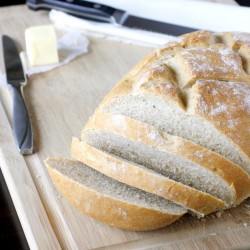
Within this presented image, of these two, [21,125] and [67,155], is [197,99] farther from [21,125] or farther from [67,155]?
[21,125]

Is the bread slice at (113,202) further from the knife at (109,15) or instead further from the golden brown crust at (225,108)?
the knife at (109,15)

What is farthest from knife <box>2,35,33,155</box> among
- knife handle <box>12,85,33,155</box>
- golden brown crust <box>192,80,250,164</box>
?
golden brown crust <box>192,80,250,164</box>

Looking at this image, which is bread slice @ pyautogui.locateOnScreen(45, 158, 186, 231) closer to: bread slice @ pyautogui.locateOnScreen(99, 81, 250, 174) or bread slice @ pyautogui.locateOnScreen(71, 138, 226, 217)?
bread slice @ pyautogui.locateOnScreen(71, 138, 226, 217)

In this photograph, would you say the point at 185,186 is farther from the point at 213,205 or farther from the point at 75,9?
the point at 75,9

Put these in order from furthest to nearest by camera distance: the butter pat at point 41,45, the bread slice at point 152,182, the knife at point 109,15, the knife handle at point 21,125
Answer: the knife at point 109,15
the butter pat at point 41,45
the knife handle at point 21,125
the bread slice at point 152,182

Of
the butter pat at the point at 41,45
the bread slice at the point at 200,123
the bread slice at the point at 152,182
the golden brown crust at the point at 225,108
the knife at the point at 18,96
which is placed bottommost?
the knife at the point at 18,96

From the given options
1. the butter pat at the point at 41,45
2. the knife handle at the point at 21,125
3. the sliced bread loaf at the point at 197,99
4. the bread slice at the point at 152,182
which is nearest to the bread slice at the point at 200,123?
the sliced bread loaf at the point at 197,99

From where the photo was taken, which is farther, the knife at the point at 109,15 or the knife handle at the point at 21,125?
the knife at the point at 109,15

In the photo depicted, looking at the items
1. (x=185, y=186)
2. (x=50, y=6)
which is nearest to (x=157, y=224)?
(x=185, y=186)
